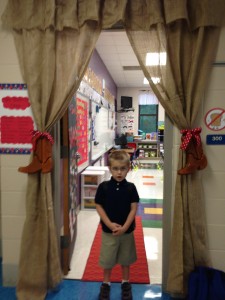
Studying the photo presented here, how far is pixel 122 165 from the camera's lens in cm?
191

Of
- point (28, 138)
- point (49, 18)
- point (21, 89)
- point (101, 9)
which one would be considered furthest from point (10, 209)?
point (101, 9)

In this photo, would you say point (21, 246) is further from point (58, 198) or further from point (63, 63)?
point (63, 63)

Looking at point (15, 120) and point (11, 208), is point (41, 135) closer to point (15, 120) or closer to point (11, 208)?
point (15, 120)

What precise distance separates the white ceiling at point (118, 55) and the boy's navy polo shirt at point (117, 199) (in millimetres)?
2063

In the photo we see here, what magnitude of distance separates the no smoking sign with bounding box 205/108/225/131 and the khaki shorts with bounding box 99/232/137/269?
3.33ft

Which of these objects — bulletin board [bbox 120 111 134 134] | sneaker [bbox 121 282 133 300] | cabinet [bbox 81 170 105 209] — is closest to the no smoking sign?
sneaker [bbox 121 282 133 300]

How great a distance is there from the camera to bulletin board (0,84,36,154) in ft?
6.79

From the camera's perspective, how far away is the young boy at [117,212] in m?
1.91

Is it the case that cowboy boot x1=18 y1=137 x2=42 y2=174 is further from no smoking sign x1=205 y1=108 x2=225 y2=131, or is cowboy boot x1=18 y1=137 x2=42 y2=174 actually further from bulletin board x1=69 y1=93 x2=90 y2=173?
bulletin board x1=69 y1=93 x2=90 y2=173

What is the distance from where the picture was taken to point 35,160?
199 centimetres

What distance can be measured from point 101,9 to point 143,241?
2.42m

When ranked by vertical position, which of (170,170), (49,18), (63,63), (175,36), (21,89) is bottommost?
(170,170)

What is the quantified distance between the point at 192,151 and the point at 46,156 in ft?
3.58

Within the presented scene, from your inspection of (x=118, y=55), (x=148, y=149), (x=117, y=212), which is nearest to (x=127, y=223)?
(x=117, y=212)
